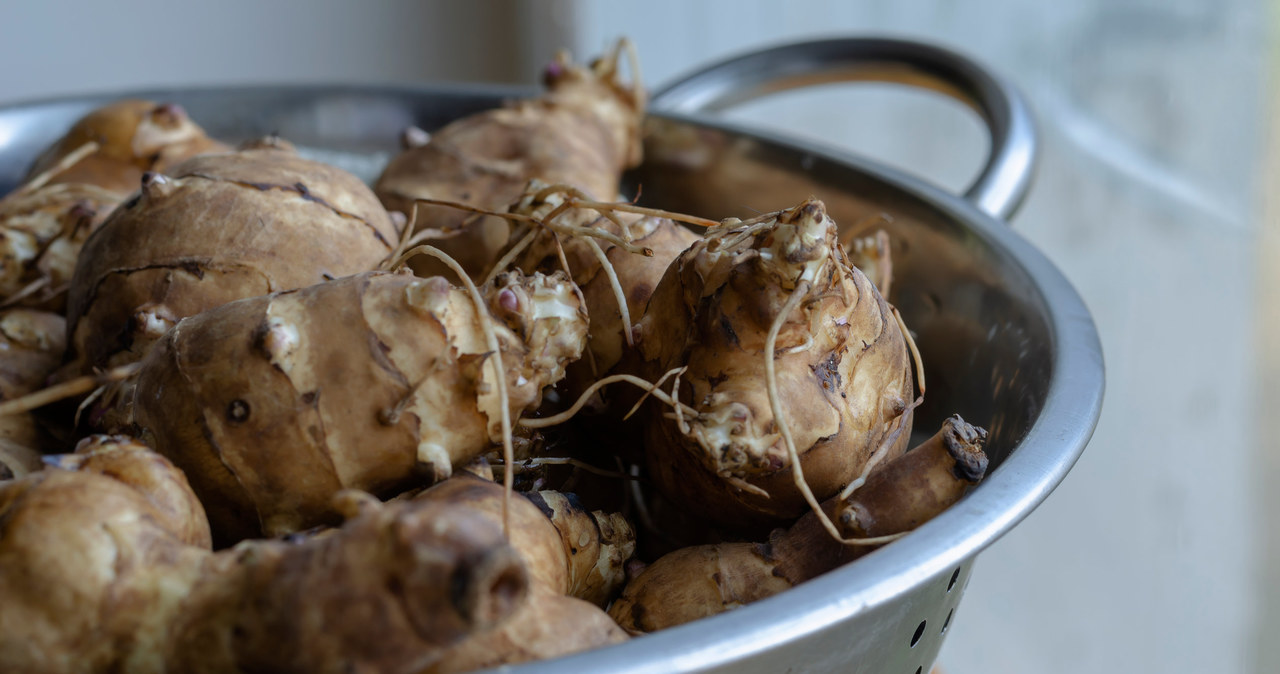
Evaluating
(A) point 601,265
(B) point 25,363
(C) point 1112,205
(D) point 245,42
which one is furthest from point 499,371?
(D) point 245,42

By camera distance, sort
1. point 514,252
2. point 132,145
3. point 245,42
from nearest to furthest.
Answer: point 514,252 < point 132,145 < point 245,42

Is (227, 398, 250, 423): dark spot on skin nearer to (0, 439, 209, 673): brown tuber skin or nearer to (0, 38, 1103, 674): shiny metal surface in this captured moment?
(0, 439, 209, 673): brown tuber skin

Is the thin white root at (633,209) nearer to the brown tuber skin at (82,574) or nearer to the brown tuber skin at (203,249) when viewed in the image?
the brown tuber skin at (203,249)

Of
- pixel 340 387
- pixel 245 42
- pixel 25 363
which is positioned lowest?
pixel 245 42

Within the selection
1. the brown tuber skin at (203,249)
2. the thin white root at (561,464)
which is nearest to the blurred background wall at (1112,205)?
the brown tuber skin at (203,249)

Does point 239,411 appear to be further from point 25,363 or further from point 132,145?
point 132,145

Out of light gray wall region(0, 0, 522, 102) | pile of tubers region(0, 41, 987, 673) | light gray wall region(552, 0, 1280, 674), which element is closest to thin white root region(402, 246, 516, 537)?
pile of tubers region(0, 41, 987, 673)
